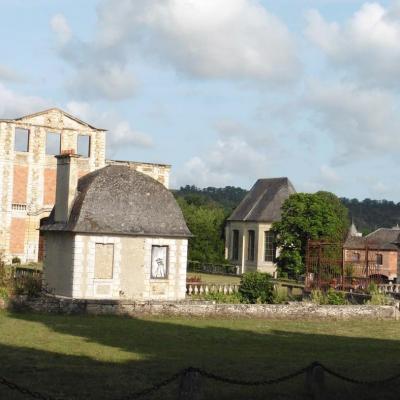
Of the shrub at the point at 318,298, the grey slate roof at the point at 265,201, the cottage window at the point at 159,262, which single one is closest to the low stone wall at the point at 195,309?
the shrub at the point at 318,298

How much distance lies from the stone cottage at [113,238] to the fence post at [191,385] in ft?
52.1

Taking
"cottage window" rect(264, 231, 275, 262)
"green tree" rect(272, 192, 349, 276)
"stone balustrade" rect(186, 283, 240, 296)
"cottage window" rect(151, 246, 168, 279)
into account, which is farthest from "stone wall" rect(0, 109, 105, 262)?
"cottage window" rect(151, 246, 168, 279)

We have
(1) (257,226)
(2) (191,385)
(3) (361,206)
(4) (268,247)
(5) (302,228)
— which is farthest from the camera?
(3) (361,206)

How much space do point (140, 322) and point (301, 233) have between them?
26531 mm

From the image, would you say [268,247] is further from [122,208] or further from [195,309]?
[195,309]

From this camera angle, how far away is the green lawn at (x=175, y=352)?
10820mm

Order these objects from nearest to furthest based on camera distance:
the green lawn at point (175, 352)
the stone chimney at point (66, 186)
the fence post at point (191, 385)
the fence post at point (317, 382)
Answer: the fence post at point (191, 385), the fence post at point (317, 382), the green lawn at point (175, 352), the stone chimney at point (66, 186)

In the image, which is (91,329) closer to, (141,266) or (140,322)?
(140,322)

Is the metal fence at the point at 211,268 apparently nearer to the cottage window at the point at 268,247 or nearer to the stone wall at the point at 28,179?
the cottage window at the point at 268,247

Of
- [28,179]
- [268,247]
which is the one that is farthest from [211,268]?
[28,179]

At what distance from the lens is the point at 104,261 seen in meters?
25.2

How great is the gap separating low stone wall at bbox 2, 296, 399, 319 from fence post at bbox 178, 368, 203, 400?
12756 mm

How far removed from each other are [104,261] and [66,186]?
123 inches

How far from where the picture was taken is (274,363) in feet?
43.6
